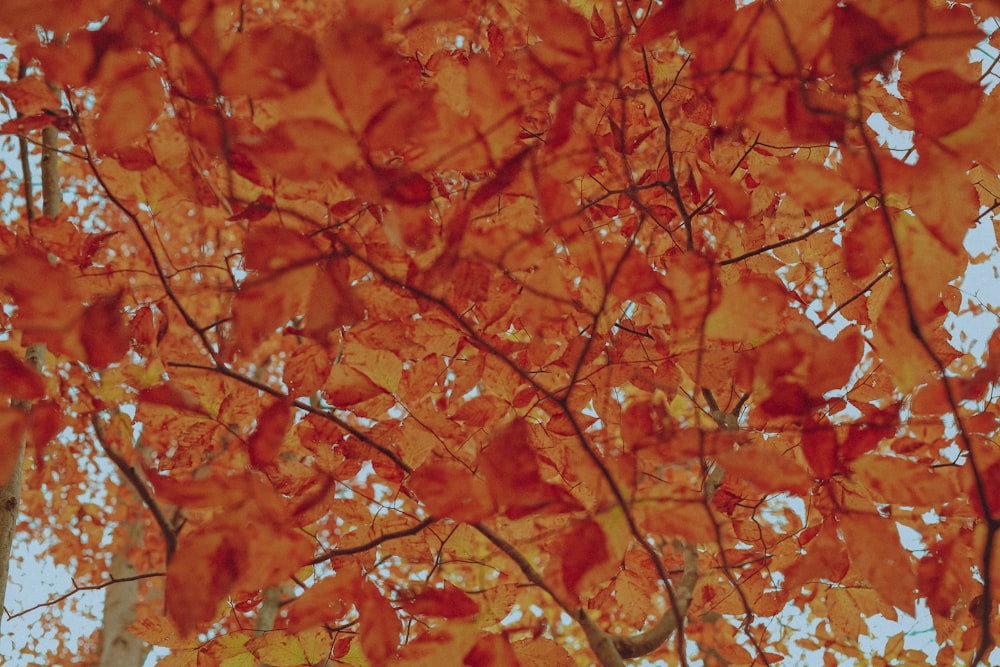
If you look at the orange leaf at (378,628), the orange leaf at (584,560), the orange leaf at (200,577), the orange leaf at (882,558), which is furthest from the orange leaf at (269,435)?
the orange leaf at (882,558)

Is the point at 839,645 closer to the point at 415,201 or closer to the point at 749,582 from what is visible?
the point at 749,582

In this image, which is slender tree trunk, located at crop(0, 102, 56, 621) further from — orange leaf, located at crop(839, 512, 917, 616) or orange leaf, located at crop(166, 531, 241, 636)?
orange leaf, located at crop(839, 512, 917, 616)

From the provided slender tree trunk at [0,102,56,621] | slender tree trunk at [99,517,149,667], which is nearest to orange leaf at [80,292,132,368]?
slender tree trunk at [0,102,56,621]

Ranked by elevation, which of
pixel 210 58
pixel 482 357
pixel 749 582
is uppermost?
pixel 210 58

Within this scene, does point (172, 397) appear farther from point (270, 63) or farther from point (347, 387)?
point (270, 63)

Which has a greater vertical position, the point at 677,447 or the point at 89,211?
the point at 89,211

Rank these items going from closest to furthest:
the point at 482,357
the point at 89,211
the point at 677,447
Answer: the point at 677,447, the point at 482,357, the point at 89,211

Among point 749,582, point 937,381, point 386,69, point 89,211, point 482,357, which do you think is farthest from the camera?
point 89,211

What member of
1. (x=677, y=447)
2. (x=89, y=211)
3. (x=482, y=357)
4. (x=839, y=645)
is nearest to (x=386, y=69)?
(x=677, y=447)

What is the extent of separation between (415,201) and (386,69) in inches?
9.8

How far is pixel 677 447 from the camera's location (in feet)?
3.17

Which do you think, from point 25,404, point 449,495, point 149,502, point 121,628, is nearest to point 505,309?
point 449,495

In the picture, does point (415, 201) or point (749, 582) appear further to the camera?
point (749, 582)

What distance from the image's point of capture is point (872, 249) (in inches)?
45.8
